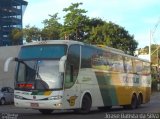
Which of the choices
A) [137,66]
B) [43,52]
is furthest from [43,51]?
[137,66]

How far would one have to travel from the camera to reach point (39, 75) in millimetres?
20328

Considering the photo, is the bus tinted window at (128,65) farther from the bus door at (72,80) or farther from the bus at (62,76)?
the bus door at (72,80)

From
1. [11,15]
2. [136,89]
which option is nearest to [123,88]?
[136,89]

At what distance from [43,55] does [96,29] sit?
41.5m

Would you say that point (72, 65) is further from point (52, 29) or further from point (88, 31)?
point (52, 29)

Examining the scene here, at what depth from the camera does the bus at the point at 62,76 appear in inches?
793

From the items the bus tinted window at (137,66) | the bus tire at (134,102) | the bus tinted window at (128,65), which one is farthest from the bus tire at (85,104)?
the bus tinted window at (137,66)

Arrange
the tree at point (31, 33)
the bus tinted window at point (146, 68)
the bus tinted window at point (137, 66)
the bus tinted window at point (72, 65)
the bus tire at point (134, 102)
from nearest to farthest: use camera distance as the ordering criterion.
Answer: the bus tinted window at point (72, 65) < the bus tire at point (134, 102) < the bus tinted window at point (137, 66) < the bus tinted window at point (146, 68) < the tree at point (31, 33)

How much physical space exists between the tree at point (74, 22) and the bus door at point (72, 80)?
129 ft

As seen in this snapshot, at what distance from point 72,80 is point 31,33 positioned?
47324 mm

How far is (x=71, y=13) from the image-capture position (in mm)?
61250

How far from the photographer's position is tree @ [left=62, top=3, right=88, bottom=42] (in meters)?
61.1

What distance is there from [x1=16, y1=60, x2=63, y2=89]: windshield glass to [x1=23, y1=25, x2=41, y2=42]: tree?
46094 mm

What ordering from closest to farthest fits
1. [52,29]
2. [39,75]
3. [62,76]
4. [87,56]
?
[62,76] → [39,75] → [87,56] → [52,29]
